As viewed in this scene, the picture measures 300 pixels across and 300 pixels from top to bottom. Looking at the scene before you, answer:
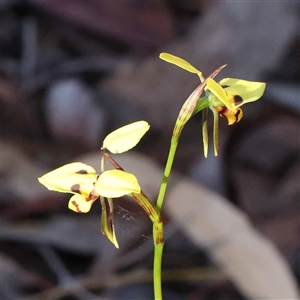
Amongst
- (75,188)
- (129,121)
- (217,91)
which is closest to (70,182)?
(75,188)

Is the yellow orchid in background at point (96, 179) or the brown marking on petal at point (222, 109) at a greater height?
the brown marking on petal at point (222, 109)

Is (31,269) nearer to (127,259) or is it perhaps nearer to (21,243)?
(21,243)

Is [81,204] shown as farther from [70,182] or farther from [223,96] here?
[223,96]

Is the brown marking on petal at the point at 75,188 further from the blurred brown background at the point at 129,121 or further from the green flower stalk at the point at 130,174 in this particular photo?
the blurred brown background at the point at 129,121

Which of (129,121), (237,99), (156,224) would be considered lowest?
(156,224)

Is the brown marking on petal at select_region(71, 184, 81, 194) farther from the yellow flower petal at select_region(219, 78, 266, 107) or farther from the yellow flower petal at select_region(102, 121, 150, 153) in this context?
the yellow flower petal at select_region(219, 78, 266, 107)

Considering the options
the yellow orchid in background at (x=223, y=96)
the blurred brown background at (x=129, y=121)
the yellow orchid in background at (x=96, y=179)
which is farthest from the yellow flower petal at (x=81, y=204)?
the blurred brown background at (x=129, y=121)
